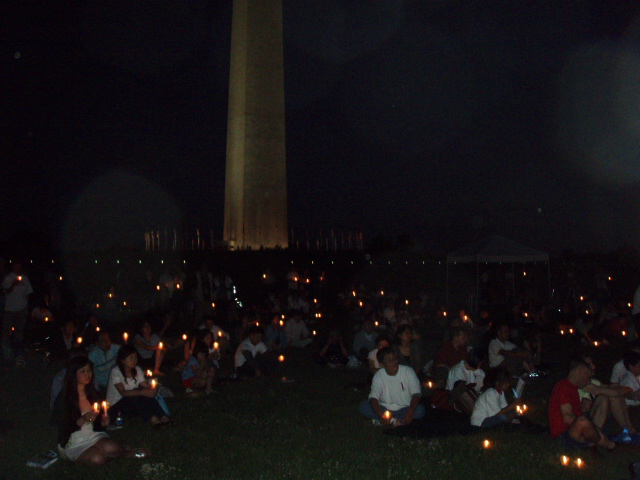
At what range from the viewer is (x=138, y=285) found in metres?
17.4

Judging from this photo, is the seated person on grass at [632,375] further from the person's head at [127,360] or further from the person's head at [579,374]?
the person's head at [127,360]

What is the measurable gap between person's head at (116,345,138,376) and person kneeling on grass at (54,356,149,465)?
121 centimetres

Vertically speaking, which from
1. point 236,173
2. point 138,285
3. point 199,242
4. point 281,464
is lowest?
point 281,464

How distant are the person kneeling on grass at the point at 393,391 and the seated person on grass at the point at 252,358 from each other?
373 cm

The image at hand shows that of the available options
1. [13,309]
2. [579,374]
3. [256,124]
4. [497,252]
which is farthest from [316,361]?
[256,124]

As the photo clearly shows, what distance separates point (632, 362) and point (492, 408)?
1712 millimetres

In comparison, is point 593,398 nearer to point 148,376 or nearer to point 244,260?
point 148,376

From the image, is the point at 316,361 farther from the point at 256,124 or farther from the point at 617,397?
the point at 256,124

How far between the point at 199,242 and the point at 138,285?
843cm

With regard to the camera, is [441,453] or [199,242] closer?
[441,453]

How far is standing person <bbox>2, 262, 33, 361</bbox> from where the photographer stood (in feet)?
39.4

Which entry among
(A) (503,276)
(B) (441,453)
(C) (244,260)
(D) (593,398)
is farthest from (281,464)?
(A) (503,276)

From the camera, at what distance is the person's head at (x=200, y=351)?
992 centimetres

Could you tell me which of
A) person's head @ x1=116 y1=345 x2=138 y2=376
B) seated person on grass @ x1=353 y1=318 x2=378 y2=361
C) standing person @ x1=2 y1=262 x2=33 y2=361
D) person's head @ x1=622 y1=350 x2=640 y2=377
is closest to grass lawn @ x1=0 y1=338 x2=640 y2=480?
person's head @ x1=116 y1=345 x2=138 y2=376
